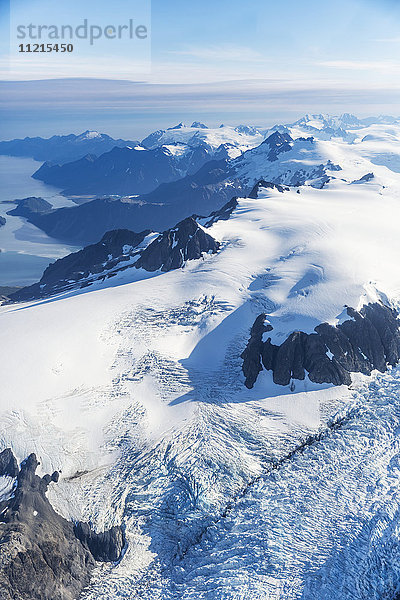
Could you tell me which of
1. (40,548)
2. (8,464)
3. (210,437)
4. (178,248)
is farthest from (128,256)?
(40,548)

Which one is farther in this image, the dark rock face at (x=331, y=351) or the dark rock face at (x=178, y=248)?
the dark rock face at (x=178, y=248)

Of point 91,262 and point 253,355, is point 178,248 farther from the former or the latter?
point 91,262

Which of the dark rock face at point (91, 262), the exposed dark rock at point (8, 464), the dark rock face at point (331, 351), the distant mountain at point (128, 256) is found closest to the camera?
the exposed dark rock at point (8, 464)

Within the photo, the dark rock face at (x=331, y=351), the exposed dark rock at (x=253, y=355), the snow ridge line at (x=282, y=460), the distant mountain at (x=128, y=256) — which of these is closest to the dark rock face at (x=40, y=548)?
the snow ridge line at (x=282, y=460)

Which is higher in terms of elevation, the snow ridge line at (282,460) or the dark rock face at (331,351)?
the dark rock face at (331,351)

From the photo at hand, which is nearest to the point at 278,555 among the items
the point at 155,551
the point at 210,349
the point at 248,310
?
the point at 155,551

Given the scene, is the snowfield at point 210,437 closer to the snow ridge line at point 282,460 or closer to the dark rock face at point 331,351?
the snow ridge line at point 282,460

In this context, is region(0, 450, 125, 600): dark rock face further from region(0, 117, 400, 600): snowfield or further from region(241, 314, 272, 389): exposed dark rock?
region(241, 314, 272, 389): exposed dark rock
